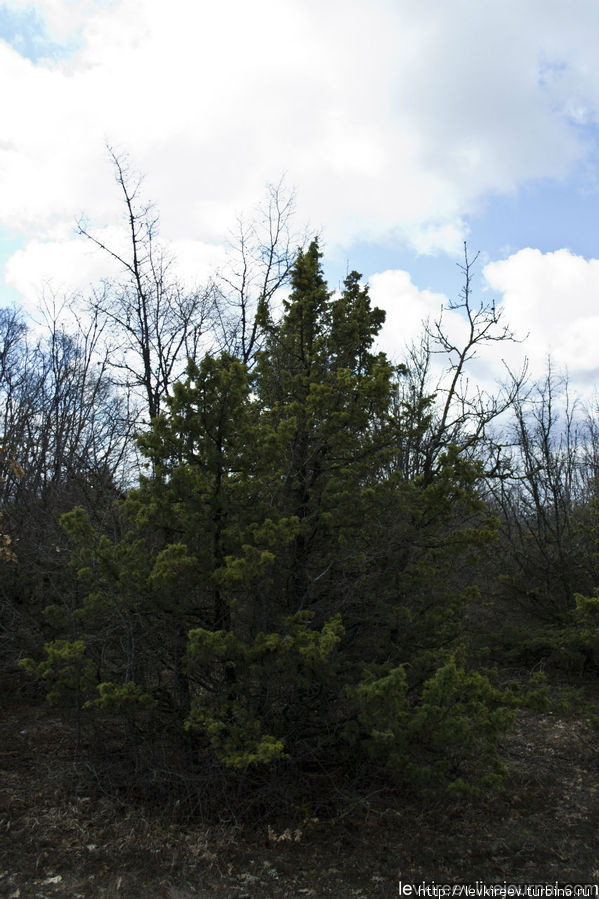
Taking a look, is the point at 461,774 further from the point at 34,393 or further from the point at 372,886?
the point at 34,393

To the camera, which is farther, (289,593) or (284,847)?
(289,593)

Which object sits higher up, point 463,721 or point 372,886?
point 463,721

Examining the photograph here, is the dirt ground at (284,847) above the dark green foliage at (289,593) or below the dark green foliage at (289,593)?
below

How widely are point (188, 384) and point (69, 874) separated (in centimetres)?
458

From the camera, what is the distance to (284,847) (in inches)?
214

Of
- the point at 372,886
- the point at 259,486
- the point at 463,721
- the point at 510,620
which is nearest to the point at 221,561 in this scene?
the point at 259,486

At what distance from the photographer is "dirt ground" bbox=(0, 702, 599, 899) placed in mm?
4859

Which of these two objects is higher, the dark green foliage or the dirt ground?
the dark green foliage

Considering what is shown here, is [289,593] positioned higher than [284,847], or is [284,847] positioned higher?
[289,593]

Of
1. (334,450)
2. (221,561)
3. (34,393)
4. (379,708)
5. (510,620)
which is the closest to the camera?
(379,708)

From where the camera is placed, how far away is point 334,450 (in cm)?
690

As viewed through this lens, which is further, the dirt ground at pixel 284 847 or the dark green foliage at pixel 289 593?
the dark green foliage at pixel 289 593

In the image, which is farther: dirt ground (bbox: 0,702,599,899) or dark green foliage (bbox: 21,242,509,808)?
dark green foliage (bbox: 21,242,509,808)

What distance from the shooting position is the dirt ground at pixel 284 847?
486 centimetres
